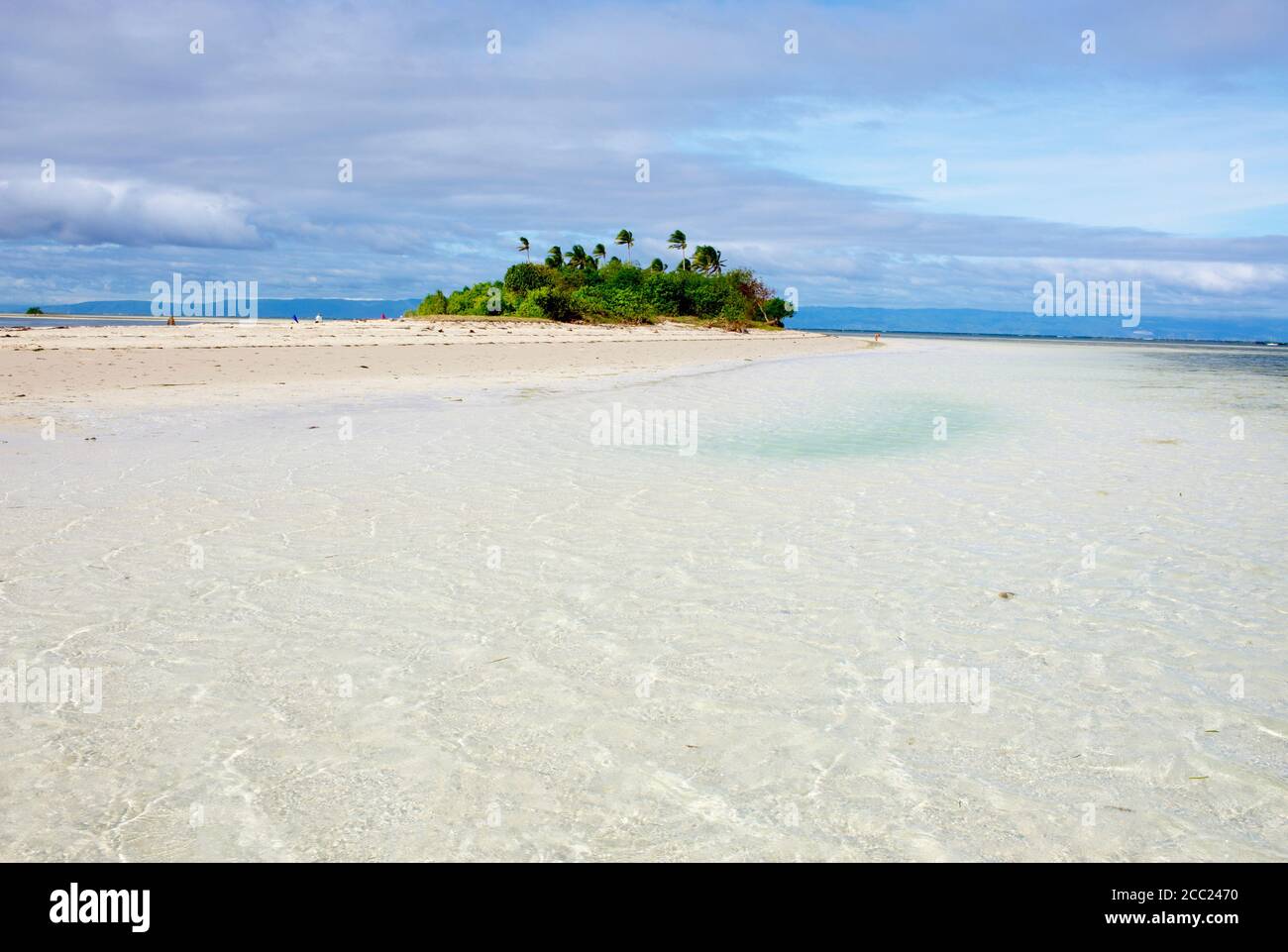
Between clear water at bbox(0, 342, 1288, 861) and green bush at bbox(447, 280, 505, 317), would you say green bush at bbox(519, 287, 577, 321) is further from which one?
clear water at bbox(0, 342, 1288, 861)

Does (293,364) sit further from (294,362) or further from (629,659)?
(629,659)

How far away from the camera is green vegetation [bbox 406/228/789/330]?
64.6 metres

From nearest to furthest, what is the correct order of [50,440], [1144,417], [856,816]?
[856,816] → [50,440] → [1144,417]

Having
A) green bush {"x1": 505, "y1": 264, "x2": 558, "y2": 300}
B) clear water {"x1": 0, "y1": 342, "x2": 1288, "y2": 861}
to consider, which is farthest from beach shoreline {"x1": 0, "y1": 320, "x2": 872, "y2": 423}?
green bush {"x1": 505, "y1": 264, "x2": 558, "y2": 300}

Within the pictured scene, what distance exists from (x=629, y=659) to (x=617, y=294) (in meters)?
76.1

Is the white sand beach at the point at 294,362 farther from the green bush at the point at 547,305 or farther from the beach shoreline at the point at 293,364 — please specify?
the green bush at the point at 547,305

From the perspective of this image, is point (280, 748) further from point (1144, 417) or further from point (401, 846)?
point (1144, 417)

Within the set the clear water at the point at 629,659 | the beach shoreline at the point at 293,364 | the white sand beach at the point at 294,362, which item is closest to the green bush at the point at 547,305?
the white sand beach at the point at 294,362

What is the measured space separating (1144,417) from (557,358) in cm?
2077

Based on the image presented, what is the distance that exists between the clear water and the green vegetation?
5309 centimetres

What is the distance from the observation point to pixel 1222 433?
16562 mm


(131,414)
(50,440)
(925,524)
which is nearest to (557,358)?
(131,414)

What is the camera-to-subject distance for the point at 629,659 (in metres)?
5.22

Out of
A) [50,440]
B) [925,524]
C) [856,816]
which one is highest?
[50,440]
